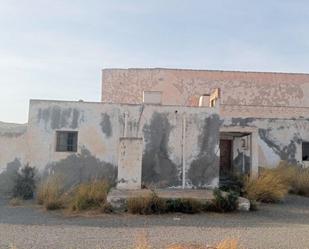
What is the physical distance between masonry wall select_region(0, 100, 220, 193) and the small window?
0.23 meters

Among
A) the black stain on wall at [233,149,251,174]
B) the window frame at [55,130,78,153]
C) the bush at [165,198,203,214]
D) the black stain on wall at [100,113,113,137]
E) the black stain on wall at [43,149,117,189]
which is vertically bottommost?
the bush at [165,198,203,214]

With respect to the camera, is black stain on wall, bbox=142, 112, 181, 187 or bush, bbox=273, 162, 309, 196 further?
bush, bbox=273, 162, 309, 196

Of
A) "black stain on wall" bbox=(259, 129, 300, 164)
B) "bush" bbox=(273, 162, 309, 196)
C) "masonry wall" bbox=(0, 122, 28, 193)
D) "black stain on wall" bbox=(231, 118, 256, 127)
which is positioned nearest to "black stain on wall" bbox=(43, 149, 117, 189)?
"masonry wall" bbox=(0, 122, 28, 193)

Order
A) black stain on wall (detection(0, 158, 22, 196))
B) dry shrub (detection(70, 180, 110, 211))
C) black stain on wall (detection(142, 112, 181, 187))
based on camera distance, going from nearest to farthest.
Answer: dry shrub (detection(70, 180, 110, 211)), black stain on wall (detection(142, 112, 181, 187)), black stain on wall (detection(0, 158, 22, 196))

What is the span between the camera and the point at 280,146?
80.9 feet

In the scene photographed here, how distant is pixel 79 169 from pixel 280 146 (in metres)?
11.1

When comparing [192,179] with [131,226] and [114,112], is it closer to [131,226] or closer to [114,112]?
[114,112]

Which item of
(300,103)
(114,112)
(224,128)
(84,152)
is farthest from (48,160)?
(300,103)

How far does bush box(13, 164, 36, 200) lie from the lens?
59.4 ft

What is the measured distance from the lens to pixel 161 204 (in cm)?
1406

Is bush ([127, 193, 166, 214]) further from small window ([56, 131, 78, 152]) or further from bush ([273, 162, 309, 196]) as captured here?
bush ([273, 162, 309, 196])

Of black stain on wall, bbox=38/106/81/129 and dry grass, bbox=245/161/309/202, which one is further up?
black stain on wall, bbox=38/106/81/129

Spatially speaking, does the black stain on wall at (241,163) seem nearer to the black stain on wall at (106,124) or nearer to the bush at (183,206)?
the black stain on wall at (106,124)

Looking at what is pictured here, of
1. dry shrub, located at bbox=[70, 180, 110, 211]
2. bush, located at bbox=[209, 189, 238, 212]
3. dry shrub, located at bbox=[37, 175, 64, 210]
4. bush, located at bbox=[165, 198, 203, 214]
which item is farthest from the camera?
dry shrub, located at bbox=[37, 175, 64, 210]
